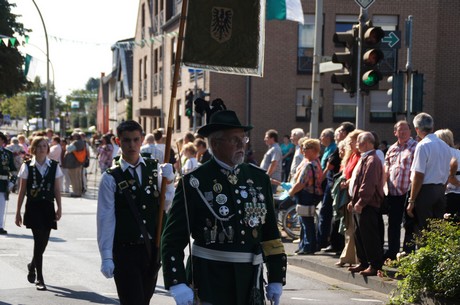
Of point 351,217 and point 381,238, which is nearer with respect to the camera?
point 381,238

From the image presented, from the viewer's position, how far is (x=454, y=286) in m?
7.99

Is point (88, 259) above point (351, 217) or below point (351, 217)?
below

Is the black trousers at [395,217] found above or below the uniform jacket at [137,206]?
below

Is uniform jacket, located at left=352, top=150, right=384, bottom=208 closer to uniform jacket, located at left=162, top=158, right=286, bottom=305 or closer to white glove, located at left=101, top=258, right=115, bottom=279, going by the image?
white glove, located at left=101, top=258, right=115, bottom=279

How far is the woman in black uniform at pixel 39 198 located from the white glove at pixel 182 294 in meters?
5.75

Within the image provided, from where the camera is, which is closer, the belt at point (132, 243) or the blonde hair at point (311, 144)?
the belt at point (132, 243)

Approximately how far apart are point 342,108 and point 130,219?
2888cm

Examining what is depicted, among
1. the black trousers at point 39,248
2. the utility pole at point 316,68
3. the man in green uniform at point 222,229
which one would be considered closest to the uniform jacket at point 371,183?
the black trousers at point 39,248

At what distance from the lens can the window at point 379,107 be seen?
114 feet

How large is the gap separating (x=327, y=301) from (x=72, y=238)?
22.8ft

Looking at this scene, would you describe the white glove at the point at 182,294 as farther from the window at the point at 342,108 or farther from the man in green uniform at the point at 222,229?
the window at the point at 342,108

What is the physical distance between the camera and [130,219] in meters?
6.71

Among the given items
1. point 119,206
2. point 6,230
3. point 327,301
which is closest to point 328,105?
point 6,230

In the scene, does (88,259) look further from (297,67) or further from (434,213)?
(297,67)
